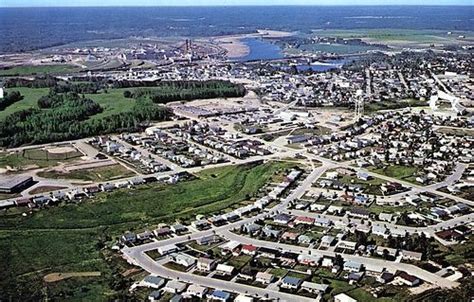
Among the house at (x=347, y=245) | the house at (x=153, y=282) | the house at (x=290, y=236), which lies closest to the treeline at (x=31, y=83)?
the house at (x=290, y=236)

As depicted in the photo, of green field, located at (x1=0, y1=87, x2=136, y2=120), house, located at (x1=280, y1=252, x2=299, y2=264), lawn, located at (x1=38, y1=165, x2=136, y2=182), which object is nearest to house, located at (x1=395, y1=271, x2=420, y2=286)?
house, located at (x1=280, y1=252, x2=299, y2=264)

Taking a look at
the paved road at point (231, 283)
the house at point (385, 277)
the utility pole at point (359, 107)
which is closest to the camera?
the paved road at point (231, 283)

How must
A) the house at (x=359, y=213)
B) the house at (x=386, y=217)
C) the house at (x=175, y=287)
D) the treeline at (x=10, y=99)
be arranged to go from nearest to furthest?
the house at (x=175, y=287)
the house at (x=386, y=217)
the house at (x=359, y=213)
the treeline at (x=10, y=99)

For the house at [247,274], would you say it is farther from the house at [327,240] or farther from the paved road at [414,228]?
the paved road at [414,228]

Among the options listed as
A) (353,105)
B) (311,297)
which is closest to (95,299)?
(311,297)

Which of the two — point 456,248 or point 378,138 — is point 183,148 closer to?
point 378,138

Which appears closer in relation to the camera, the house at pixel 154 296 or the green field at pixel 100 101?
the house at pixel 154 296

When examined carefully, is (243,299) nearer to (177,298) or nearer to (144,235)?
(177,298)
